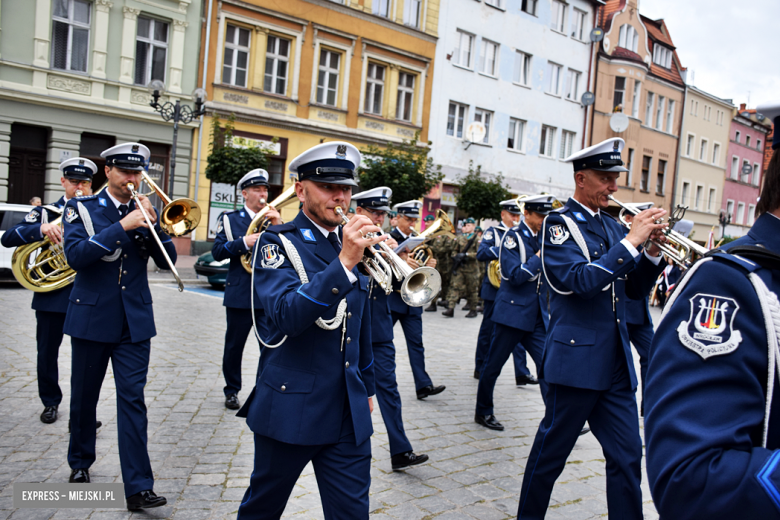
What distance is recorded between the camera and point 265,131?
2256cm

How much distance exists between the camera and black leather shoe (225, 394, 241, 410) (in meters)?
6.09

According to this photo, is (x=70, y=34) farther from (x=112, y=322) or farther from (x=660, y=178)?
(x=660, y=178)

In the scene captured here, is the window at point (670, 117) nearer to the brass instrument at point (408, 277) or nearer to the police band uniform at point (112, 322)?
the police band uniform at point (112, 322)

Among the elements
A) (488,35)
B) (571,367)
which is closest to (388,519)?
(571,367)

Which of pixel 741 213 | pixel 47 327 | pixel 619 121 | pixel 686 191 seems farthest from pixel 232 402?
pixel 741 213

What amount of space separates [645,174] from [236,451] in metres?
37.6

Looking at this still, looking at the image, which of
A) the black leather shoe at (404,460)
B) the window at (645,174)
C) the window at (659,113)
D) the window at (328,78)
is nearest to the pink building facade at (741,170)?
the window at (659,113)

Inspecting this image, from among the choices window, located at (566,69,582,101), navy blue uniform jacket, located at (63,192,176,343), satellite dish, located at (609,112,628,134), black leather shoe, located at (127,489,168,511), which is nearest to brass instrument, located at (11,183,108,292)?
navy blue uniform jacket, located at (63,192,176,343)

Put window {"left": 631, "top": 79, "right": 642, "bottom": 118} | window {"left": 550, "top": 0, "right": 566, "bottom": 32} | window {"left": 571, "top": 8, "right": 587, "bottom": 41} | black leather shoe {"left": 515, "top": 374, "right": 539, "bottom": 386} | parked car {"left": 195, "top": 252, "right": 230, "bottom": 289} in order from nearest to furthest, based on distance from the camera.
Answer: black leather shoe {"left": 515, "top": 374, "right": 539, "bottom": 386} < parked car {"left": 195, "top": 252, "right": 230, "bottom": 289} < window {"left": 550, "top": 0, "right": 566, "bottom": 32} < window {"left": 571, "top": 8, "right": 587, "bottom": 41} < window {"left": 631, "top": 79, "right": 642, "bottom": 118}

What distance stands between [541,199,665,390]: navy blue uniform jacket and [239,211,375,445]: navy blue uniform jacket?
1344 millimetres

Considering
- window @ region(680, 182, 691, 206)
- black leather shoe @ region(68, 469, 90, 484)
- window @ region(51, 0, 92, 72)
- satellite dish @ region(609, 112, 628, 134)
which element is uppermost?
satellite dish @ region(609, 112, 628, 134)

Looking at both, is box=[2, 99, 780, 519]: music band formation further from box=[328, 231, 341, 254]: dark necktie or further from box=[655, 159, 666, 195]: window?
box=[655, 159, 666, 195]: window

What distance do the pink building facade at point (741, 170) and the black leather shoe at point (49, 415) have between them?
A: 48.2 metres

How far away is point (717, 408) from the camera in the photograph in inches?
54.1
